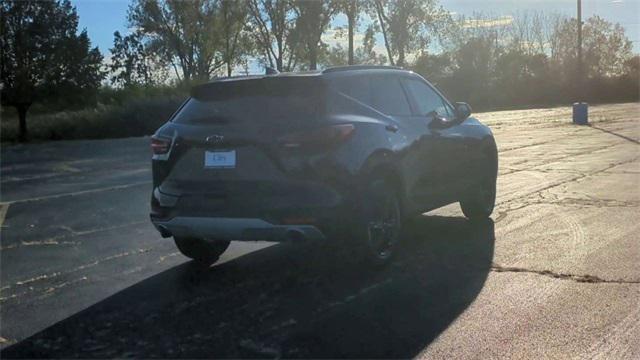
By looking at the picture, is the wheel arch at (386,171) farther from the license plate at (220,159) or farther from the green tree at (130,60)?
the green tree at (130,60)

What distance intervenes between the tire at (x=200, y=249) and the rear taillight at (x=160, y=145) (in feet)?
3.15

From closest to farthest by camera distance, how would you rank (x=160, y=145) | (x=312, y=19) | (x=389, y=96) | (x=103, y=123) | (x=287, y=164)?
(x=287, y=164), (x=160, y=145), (x=389, y=96), (x=103, y=123), (x=312, y=19)

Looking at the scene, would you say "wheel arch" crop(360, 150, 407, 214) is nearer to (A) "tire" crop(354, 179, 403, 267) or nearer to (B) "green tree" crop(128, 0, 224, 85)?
(A) "tire" crop(354, 179, 403, 267)

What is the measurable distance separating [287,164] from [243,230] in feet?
2.05

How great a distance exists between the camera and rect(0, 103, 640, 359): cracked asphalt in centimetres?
491

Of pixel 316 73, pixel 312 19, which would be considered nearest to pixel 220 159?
pixel 316 73

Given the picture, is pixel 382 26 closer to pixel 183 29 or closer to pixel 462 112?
pixel 183 29

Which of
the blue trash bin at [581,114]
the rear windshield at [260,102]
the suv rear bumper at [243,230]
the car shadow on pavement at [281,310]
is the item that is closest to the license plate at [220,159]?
the rear windshield at [260,102]

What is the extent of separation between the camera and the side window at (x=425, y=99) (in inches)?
311

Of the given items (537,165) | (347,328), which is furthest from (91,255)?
(537,165)

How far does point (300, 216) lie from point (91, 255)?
9.67 feet

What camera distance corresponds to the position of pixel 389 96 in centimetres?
747

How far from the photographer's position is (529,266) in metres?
6.82

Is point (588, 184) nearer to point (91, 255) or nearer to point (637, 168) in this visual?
point (637, 168)
